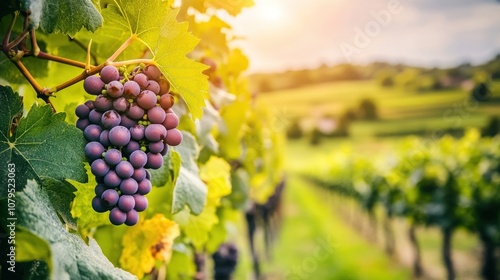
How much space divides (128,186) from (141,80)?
249 mm

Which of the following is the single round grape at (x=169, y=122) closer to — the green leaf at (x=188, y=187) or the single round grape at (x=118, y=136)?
the single round grape at (x=118, y=136)

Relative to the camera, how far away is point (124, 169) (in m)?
1.04

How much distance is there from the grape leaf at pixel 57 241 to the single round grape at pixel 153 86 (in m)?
0.33

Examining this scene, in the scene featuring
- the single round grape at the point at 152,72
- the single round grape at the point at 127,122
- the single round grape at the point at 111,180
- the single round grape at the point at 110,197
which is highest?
the single round grape at the point at 152,72

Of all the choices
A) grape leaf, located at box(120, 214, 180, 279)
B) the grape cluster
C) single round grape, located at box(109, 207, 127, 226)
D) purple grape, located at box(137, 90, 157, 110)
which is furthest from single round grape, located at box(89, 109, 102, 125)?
grape leaf, located at box(120, 214, 180, 279)

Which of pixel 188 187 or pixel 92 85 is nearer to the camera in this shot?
pixel 92 85

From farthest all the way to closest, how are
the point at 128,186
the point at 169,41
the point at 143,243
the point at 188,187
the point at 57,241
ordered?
the point at 143,243, the point at 188,187, the point at 169,41, the point at 128,186, the point at 57,241

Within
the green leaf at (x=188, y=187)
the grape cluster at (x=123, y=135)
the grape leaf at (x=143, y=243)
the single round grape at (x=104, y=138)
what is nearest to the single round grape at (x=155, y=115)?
the grape cluster at (x=123, y=135)

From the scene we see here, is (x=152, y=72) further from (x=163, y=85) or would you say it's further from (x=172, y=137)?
(x=172, y=137)

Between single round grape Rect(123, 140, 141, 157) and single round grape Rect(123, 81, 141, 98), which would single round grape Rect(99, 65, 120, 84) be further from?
single round grape Rect(123, 140, 141, 157)

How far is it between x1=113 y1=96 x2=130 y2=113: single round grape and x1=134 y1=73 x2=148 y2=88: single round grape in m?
0.05

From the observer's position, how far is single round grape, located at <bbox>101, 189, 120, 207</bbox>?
41.1 inches

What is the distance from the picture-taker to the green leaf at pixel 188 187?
1481 millimetres

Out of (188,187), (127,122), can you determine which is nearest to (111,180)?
(127,122)
